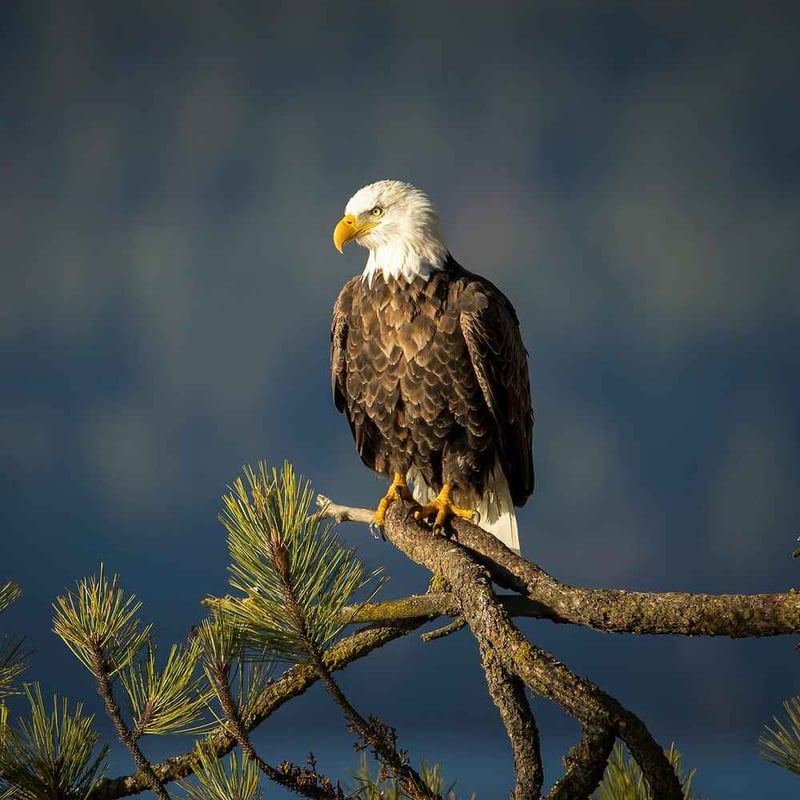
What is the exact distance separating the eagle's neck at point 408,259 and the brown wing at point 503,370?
0.48ft

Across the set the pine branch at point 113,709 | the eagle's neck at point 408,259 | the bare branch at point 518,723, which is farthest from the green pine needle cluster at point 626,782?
the eagle's neck at point 408,259

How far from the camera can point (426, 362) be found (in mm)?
3549

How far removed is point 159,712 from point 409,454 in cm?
148

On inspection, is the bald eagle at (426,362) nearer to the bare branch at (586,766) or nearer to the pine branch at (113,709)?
the pine branch at (113,709)

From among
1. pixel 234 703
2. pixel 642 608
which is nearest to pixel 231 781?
pixel 234 703

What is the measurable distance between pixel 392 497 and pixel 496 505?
1.91ft

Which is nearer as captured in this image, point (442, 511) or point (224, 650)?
point (224, 650)

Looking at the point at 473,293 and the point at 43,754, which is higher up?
the point at 473,293

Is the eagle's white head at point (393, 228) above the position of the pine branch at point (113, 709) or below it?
above

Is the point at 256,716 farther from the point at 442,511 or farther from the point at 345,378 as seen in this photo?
the point at 345,378

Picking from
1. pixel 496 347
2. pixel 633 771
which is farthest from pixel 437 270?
pixel 633 771

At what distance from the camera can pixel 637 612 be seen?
241cm

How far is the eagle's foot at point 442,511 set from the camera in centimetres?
362

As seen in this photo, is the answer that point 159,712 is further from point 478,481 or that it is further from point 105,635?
point 478,481
